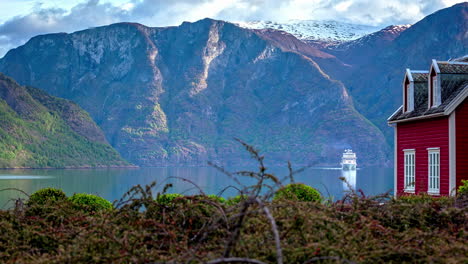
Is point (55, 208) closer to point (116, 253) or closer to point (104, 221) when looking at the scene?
point (104, 221)

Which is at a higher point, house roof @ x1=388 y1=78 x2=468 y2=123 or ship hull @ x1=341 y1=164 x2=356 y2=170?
house roof @ x1=388 y1=78 x2=468 y2=123

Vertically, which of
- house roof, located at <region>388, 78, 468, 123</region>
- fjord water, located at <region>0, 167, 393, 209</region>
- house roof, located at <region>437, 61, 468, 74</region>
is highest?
house roof, located at <region>437, 61, 468, 74</region>

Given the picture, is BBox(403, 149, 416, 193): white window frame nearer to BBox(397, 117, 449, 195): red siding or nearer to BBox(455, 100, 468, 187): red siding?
BBox(397, 117, 449, 195): red siding

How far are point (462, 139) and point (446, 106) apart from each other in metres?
1.12

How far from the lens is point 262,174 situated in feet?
10.3

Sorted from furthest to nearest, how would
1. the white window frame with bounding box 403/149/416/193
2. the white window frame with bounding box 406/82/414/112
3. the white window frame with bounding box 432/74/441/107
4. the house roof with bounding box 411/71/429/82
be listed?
the house roof with bounding box 411/71/429/82 → the white window frame with bounding box 406/82/414/112 → the white window frame with bounding box 403/149/416/193 → the white window frame with bounding box 432/74/441/107

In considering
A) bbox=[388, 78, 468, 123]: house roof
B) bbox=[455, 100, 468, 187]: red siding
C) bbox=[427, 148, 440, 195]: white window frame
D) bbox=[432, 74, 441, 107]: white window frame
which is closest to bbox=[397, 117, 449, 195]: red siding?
bbox=[427, 148, 440, 195]: white window frame

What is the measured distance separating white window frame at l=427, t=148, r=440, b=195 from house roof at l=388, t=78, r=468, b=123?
1206mm

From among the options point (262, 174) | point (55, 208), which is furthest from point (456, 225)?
point (55, 208)

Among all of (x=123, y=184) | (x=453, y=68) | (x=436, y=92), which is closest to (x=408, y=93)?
(x=436, y=92)

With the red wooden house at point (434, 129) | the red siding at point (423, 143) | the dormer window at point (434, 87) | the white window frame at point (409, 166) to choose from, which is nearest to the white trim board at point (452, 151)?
the red wooden house at point (434, 129)

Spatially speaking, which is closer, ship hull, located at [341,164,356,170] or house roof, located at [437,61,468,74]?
house roof, located at [437,61,468,74]

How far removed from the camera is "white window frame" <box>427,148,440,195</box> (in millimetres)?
20953

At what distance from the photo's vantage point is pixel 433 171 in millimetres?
21297
